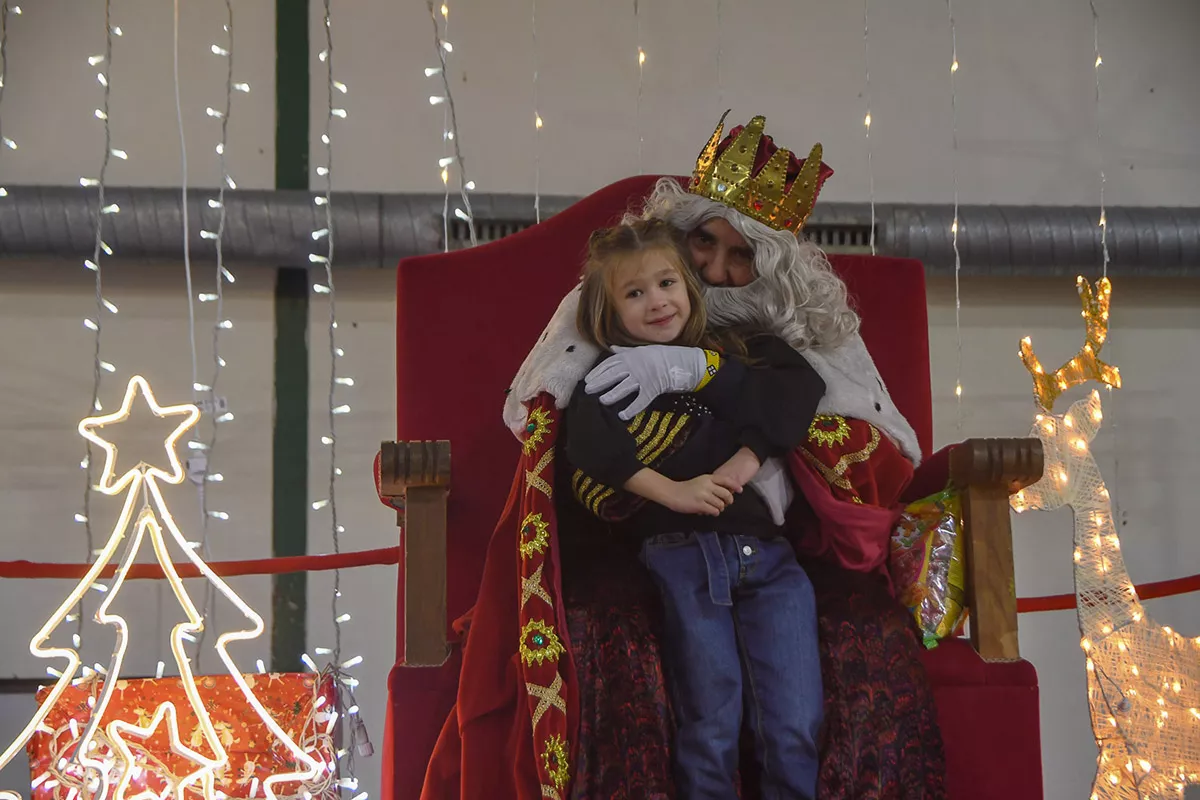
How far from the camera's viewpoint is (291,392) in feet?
13.1

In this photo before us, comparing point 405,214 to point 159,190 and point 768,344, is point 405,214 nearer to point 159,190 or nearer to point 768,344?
point 159,190

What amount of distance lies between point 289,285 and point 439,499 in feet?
7.21

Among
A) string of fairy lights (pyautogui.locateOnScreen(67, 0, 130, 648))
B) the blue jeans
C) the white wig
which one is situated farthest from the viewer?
string of fairy lights (pyautogui.locateOnScreen(67, 0, 130, 648))

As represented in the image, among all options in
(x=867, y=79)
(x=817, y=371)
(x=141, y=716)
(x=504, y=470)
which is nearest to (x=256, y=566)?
(x=141, y=716)

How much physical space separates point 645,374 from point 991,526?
25.0 inches

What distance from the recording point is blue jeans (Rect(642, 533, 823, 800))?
1849 mm

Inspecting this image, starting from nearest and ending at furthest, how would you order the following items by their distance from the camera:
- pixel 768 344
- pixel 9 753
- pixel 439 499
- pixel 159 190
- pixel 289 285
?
1. pixel 439 499
2. pixel 768 344
3. pixel 9 753
4. pixel 159 190
5. pixel 289 285

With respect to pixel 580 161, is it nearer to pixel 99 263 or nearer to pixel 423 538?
pixel 99 263

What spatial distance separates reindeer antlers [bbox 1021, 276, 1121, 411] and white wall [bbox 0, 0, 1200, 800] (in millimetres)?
1185

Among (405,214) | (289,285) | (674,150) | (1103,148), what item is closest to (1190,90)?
(1103,148)

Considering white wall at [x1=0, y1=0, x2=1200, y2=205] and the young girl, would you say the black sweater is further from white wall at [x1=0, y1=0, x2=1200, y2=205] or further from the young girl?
white wall at [x1=0, y1=0, x2=1200, y2=205]

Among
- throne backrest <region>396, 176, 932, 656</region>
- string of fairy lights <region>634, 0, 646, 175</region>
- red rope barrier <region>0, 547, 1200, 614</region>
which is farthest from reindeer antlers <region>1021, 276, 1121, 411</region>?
string of fairy lights <region>634, 0, 646, 175</region>

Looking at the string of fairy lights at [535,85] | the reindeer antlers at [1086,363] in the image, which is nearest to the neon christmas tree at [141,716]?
the string of fairy lights at [535,85]

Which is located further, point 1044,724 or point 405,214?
point 1044,724
